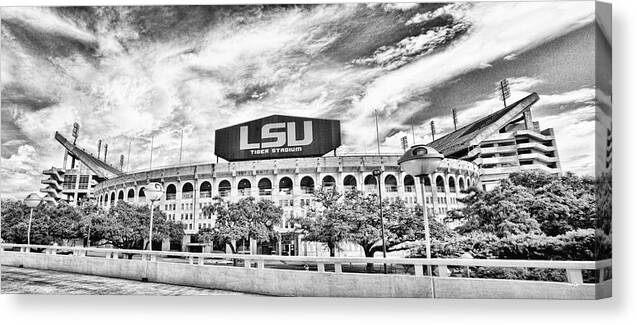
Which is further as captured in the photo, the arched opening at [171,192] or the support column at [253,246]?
the arched opening at [171,192]

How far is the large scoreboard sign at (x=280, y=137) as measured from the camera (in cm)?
1320

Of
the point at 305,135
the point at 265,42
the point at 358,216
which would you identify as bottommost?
the point at 358,216

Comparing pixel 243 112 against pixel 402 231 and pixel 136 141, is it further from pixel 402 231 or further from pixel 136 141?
pixel 402 231

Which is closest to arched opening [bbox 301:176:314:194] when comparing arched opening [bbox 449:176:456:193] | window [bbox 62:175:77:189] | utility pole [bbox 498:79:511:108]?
arched opening [bbox 449:176:456:193]

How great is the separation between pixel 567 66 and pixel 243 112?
8849 millimetres

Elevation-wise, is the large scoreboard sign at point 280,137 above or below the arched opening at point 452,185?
above

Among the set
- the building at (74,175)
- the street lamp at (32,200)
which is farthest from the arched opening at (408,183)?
the street lamp at (32,200)

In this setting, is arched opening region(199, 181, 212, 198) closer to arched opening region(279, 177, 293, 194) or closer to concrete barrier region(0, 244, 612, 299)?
arched opening region(279, 177, 293, 194)

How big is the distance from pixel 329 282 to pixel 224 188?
6620 mm

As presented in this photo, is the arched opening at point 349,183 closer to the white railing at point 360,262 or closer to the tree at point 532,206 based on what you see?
the white railing at point 360,262

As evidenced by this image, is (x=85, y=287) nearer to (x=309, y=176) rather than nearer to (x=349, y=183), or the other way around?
(x=309, y=176)

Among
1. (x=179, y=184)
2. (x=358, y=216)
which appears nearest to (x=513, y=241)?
(x=358, y=216)

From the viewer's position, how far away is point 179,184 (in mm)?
15586

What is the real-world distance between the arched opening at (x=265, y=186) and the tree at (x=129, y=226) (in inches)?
123
